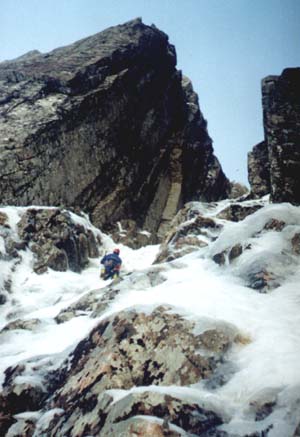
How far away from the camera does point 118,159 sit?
27547mm

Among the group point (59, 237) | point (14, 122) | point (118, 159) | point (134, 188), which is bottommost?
point (59, 237)

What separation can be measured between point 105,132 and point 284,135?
12.9 metres

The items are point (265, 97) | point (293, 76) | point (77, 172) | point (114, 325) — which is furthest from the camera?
point (77, 172)

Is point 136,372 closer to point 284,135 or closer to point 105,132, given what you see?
point 284,135

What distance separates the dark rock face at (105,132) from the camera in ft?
75.8

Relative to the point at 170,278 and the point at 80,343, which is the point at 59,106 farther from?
the point at 80,343

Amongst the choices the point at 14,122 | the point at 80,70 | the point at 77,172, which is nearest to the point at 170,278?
the point at 77,172

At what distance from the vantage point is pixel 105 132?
88.3ft

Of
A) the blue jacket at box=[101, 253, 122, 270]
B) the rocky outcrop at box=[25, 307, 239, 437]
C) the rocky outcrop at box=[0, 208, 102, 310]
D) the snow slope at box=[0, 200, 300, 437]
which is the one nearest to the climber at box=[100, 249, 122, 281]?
the blue jacket at box=[101, 253, 122, 270]

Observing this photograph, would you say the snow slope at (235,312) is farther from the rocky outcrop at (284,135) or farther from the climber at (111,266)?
the rocky outcrop at (284,135)

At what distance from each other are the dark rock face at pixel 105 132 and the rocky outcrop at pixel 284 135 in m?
Answer: 10.4

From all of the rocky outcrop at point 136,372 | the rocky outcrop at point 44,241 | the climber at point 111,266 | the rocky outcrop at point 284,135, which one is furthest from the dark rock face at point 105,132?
the rocky outcrop at point 136,372

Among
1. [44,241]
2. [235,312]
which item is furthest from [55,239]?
[235,312]

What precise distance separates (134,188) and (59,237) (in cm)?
998
